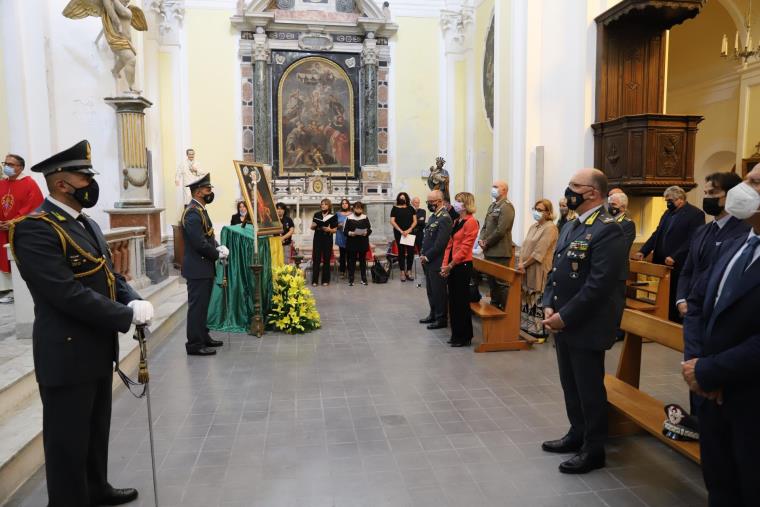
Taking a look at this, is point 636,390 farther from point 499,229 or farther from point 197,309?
point 197,309

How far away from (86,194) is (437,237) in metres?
4.56

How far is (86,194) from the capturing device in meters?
2.71

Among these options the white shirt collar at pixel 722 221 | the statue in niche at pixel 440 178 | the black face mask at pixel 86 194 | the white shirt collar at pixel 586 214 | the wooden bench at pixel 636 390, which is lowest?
the wooden bench at pixel 636 390

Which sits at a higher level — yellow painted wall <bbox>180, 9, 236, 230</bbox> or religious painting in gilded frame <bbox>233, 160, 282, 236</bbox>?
yellow painted wall <bbox>180, 9, 236, 230</bbox>

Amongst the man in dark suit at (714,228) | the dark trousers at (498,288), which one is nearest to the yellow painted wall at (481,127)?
the dark trousers at (498,288)

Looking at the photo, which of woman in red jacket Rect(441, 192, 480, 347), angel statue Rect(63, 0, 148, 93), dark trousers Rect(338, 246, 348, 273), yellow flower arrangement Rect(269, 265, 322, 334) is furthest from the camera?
dark trousers Rect(338, 246, 348, 273)

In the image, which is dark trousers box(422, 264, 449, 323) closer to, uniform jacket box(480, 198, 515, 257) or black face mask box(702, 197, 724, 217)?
uniform jacket box(480, 198, 515, 257)

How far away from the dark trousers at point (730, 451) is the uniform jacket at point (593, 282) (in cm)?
87

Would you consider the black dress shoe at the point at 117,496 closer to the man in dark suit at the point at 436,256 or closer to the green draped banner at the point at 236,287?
the green draped banner at the point at 236,287

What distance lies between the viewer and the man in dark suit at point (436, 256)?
22.0ft

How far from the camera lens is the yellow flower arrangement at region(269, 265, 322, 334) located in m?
6.78

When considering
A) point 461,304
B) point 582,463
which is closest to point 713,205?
point 582,463

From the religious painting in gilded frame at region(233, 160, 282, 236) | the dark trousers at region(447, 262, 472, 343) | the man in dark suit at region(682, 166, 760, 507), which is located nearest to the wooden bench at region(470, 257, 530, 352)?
the dark trousers at region(447, 262, 472, 343)

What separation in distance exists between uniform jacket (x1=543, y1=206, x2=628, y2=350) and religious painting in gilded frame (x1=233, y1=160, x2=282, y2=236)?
4170mm
